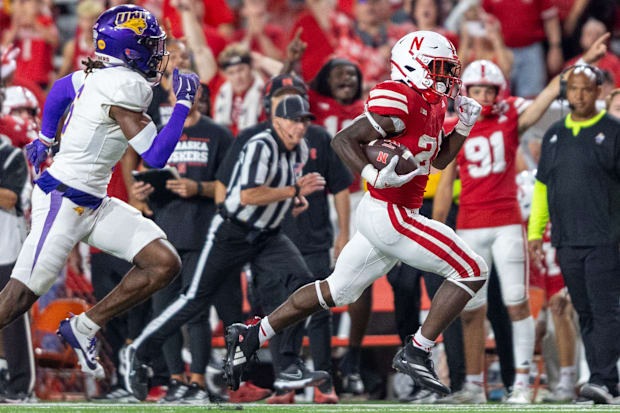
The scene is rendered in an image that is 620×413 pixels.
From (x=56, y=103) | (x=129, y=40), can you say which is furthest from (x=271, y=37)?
(x=129, y=40)

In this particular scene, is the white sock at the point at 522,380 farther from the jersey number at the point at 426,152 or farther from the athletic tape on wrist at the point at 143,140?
the athletic tape on wrist at the point at 143,140

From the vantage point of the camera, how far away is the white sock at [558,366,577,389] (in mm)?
8201

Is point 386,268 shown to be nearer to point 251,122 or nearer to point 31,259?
point 31,259

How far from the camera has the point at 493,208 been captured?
7.84 meters

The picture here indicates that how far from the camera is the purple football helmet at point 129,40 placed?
629 centimetres

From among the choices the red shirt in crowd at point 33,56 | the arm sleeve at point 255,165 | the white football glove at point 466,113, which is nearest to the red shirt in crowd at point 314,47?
the red shirt in crowd at point 33,56

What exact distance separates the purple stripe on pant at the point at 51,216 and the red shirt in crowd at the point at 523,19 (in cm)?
623

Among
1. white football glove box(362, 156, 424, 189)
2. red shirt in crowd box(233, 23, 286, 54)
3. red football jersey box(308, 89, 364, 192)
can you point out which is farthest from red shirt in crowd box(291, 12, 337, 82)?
white football glove box(362, 156, 424, 189)

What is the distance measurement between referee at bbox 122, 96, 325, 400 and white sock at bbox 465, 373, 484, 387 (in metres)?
1.23

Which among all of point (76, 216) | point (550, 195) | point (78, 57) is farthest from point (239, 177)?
point (78, 57)

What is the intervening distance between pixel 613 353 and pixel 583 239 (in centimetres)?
70

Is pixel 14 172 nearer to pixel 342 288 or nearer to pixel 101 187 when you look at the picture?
pixel 101 187

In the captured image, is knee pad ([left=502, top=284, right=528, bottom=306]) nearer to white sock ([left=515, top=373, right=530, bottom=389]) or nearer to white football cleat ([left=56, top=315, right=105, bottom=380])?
white sock ([left=515, top=373, right=530, bottom=389])

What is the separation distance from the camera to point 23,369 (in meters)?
7.59
